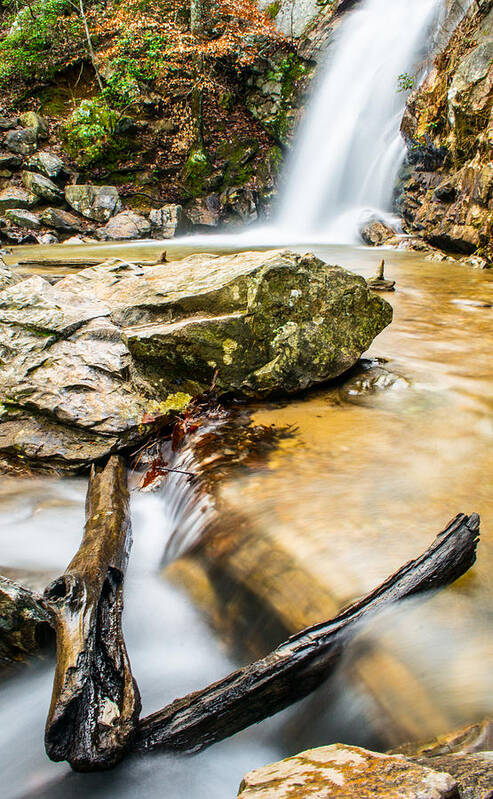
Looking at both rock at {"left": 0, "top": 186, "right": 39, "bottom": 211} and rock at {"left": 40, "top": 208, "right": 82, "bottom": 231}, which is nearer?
rock at {"left": 40, "top": 208, "right": 82, "bottom": 231}

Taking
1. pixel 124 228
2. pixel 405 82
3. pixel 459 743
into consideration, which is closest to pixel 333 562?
pixel 459 743

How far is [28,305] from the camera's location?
3.59 meters

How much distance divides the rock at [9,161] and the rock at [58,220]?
3018mm

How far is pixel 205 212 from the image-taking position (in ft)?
59.5

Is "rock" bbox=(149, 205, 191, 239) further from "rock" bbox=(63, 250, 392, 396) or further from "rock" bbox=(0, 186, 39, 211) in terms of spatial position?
"rock" bbox=(63, 250, 392, 396)

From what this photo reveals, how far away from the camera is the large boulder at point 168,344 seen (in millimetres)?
3074

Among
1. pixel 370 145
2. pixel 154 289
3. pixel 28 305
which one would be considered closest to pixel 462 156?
pixel 370 145

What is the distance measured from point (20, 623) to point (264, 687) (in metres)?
0.95

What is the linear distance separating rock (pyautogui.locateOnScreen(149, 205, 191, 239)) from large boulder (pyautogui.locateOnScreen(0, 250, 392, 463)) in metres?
12.9

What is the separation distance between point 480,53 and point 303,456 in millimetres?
12188

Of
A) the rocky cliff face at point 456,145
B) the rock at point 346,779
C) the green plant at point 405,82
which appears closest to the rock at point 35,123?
the green plant at point 405,82

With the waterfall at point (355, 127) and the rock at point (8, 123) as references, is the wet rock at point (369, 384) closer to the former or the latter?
the waterfall at point (355, 127)

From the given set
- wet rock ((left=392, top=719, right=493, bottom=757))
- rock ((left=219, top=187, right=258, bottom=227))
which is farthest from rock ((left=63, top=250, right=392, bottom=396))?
rock ((left=219, top=187, right=258, bottom=227))

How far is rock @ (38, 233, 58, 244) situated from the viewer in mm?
14485
